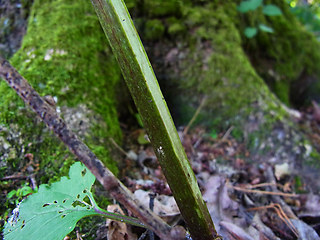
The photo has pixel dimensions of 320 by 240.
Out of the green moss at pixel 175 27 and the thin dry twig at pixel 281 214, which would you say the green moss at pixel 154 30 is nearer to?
the green moss at pixel 175 27

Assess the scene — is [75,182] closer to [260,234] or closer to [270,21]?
[260,234]

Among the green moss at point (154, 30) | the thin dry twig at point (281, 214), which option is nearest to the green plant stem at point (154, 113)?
the thin dry twig at point (281, 214)

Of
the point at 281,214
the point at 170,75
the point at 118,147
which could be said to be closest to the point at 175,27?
the point at 170,75

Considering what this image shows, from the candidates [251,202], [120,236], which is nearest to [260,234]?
[251,202]

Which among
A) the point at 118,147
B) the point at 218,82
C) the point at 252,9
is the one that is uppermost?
the point at 252,9

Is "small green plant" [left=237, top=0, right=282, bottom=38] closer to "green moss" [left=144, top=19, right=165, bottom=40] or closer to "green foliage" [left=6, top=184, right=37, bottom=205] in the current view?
"green moss" [left=144, top=19, right=165, bottom=40]

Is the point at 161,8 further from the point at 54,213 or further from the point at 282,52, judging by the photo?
the point at 54,213
